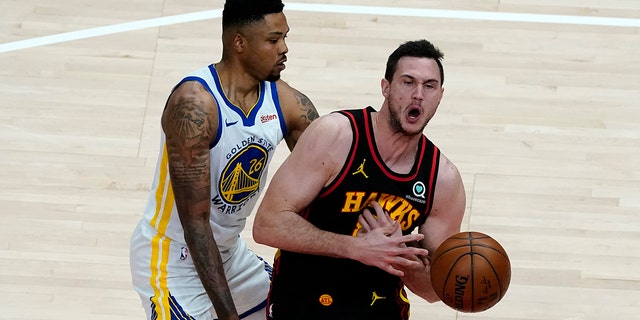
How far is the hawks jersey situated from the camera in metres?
5.41

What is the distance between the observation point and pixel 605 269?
746 centimetres

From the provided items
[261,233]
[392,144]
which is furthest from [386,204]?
[261,233]

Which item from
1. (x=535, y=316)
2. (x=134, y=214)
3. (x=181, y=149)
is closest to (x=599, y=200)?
(x=535, y=316)

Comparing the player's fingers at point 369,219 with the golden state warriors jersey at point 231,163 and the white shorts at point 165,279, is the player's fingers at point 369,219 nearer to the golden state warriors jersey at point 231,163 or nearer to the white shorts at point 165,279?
the golden state warriors jersey at point 231,163

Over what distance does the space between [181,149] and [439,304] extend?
2.51 metres

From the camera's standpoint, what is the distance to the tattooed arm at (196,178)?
5.29 meters

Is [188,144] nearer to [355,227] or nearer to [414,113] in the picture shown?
[355,227]

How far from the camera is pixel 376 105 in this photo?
834cm

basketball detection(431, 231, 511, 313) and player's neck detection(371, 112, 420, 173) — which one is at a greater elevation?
player's neck detection(371, 112, 420, 173)

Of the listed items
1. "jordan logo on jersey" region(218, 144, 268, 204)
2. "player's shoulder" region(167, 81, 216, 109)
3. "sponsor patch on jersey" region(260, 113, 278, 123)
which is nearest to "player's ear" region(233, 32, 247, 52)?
"player's shoulder" region(167, 81, 216, 109)

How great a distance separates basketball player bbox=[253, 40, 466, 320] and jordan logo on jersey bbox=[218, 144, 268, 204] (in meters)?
0.20

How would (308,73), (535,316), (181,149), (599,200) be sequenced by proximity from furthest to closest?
(308,73), (599,200), (535,316), (181,149)

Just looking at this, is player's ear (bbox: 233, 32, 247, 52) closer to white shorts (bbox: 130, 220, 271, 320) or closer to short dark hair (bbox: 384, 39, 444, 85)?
short dark hair (bbox: 384, 39, 444, 85)

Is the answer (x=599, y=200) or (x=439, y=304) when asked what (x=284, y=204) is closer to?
(x=439, y=304)
